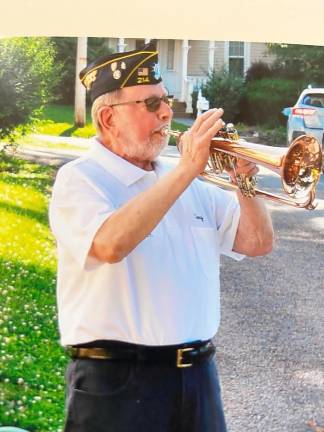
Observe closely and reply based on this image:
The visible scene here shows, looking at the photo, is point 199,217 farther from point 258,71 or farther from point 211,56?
point 258,71

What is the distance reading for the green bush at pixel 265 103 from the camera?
10359 millimetres

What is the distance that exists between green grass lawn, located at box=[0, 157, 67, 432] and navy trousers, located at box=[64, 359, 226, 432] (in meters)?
1.49

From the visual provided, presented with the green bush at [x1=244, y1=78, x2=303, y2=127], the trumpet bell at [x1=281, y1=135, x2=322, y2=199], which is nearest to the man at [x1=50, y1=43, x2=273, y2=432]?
the trumpet bell at [x1=281, y1=135, x2=322, y2=199]

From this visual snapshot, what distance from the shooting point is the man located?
80.1 inches

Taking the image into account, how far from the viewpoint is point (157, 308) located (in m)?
2.05

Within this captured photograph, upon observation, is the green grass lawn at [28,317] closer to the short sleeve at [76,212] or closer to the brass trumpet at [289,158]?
the short sleeve at [76,212]

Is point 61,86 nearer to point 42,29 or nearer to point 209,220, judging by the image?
point 42,29

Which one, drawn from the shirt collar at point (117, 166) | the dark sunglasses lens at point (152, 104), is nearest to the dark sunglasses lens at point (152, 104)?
the dark sunglasses lens at point (152, 104)

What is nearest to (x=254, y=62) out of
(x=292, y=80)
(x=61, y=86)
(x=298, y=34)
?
(x=292, y=80)

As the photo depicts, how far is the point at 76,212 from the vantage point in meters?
2.02

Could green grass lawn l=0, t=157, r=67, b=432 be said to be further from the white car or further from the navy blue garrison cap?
the white car

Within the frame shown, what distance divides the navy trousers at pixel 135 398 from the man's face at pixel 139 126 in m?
0.48

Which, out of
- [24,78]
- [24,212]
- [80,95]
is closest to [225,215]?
[80,95]

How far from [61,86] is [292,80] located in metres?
5.63
